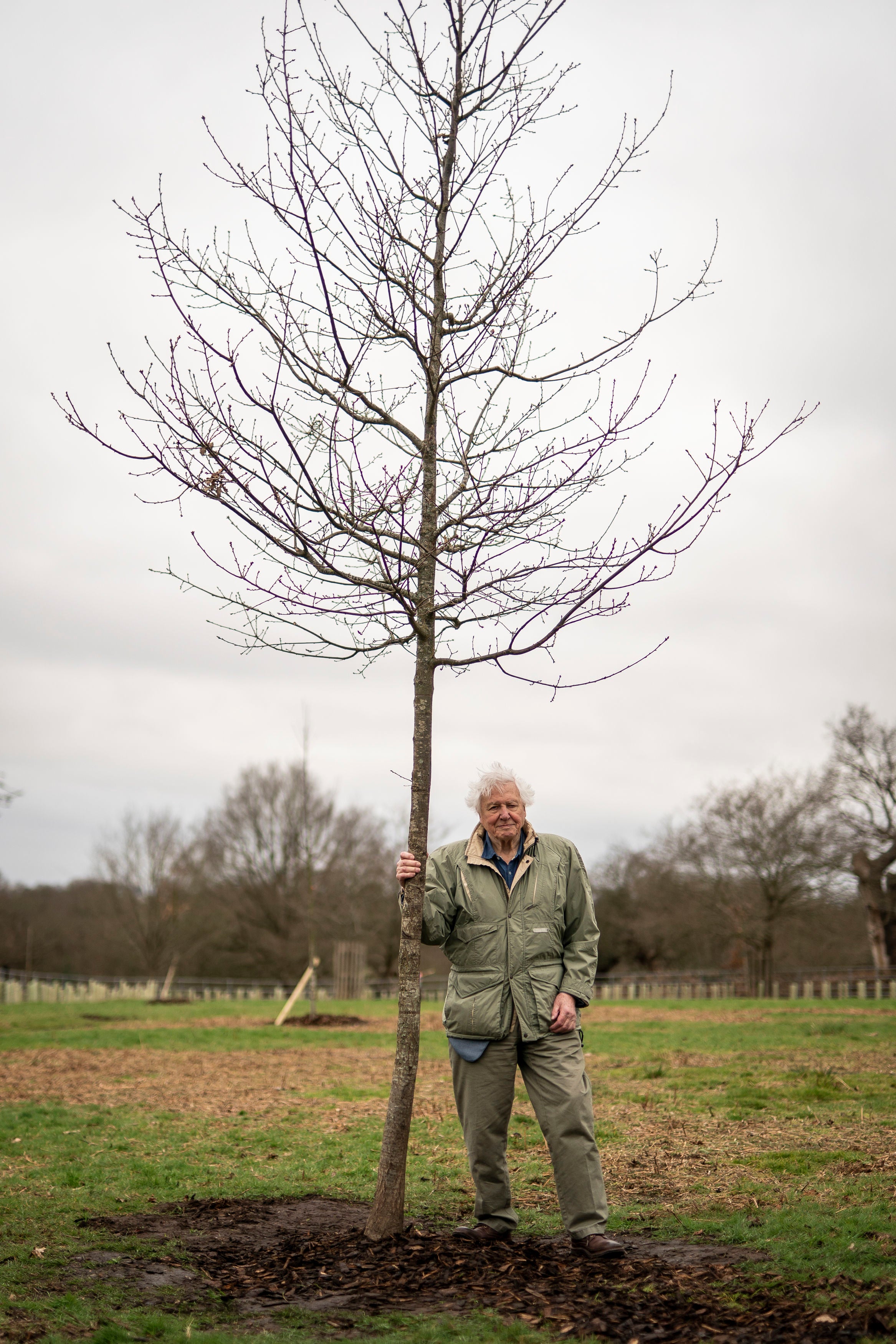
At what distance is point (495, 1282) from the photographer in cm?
411

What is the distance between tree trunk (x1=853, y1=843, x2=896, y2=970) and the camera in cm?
3478

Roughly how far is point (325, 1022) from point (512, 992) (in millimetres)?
17066

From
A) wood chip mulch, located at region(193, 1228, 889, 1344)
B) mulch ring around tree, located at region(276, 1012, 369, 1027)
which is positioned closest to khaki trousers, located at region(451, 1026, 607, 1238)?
wood chip mulch, located at region(193, 1228, 889, 1344)

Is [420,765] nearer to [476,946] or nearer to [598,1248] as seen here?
[476,946]

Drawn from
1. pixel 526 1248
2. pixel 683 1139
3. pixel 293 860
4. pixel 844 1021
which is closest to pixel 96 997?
pixel 293 860

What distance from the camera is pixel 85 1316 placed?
3777 millimetres

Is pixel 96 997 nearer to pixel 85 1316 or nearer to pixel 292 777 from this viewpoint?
pixel 292 777

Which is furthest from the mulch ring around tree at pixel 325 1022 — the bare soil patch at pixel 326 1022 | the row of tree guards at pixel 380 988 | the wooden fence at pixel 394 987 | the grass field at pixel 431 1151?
the grass field at pixel 431 1151

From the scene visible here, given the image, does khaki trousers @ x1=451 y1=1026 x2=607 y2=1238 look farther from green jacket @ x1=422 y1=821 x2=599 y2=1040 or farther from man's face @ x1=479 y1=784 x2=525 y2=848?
man's face @ x1=479 y1=784 x2=525 y2=848

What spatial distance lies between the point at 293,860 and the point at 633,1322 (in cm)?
4370

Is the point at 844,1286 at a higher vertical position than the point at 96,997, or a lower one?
higher

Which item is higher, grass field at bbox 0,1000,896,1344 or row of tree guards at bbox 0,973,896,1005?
grass field at bbox 0,1000,896,1344

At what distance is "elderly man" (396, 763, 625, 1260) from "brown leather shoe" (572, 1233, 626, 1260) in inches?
2.0

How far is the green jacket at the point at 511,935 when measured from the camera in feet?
15.8
